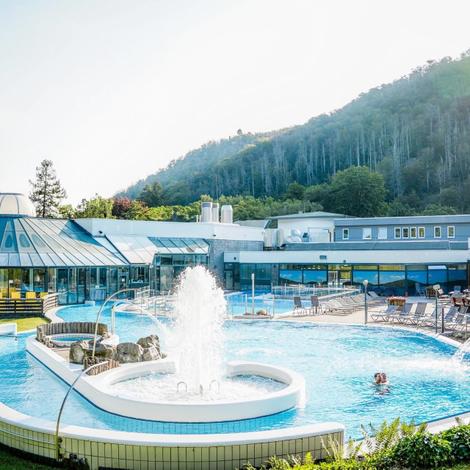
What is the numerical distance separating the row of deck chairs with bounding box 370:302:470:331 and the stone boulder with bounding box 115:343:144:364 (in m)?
10.7

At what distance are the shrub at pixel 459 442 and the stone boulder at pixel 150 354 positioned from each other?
315 inches

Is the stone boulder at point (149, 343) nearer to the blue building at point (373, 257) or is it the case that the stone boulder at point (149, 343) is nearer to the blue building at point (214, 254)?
the blue building at point (214, 254)

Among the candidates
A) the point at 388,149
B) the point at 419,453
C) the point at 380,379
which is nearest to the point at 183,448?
the point at 419,453

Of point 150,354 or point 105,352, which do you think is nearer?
point 150,354

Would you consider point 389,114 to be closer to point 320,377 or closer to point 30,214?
point 30,214

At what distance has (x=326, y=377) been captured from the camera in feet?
43.2

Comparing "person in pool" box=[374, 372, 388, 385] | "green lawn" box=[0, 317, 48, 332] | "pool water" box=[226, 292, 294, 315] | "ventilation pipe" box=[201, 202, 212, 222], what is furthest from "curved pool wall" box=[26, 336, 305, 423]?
"ventilation pipe" box=[201, 202, 212, 222]

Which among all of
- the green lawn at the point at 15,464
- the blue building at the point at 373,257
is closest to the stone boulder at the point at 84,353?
the green lawn at the point at 15,464

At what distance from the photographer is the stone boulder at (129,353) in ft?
43.4

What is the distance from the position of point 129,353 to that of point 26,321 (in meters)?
9.93

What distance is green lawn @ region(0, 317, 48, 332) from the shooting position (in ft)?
67.0

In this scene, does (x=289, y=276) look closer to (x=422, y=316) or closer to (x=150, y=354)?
(x=422, y=316)

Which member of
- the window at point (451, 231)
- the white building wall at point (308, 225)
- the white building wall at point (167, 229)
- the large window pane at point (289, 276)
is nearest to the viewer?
the white building wall at point (167, 229)

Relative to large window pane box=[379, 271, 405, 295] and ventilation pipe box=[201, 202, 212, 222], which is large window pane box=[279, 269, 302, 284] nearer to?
large window pane box=[379, 271, 405, 295]
